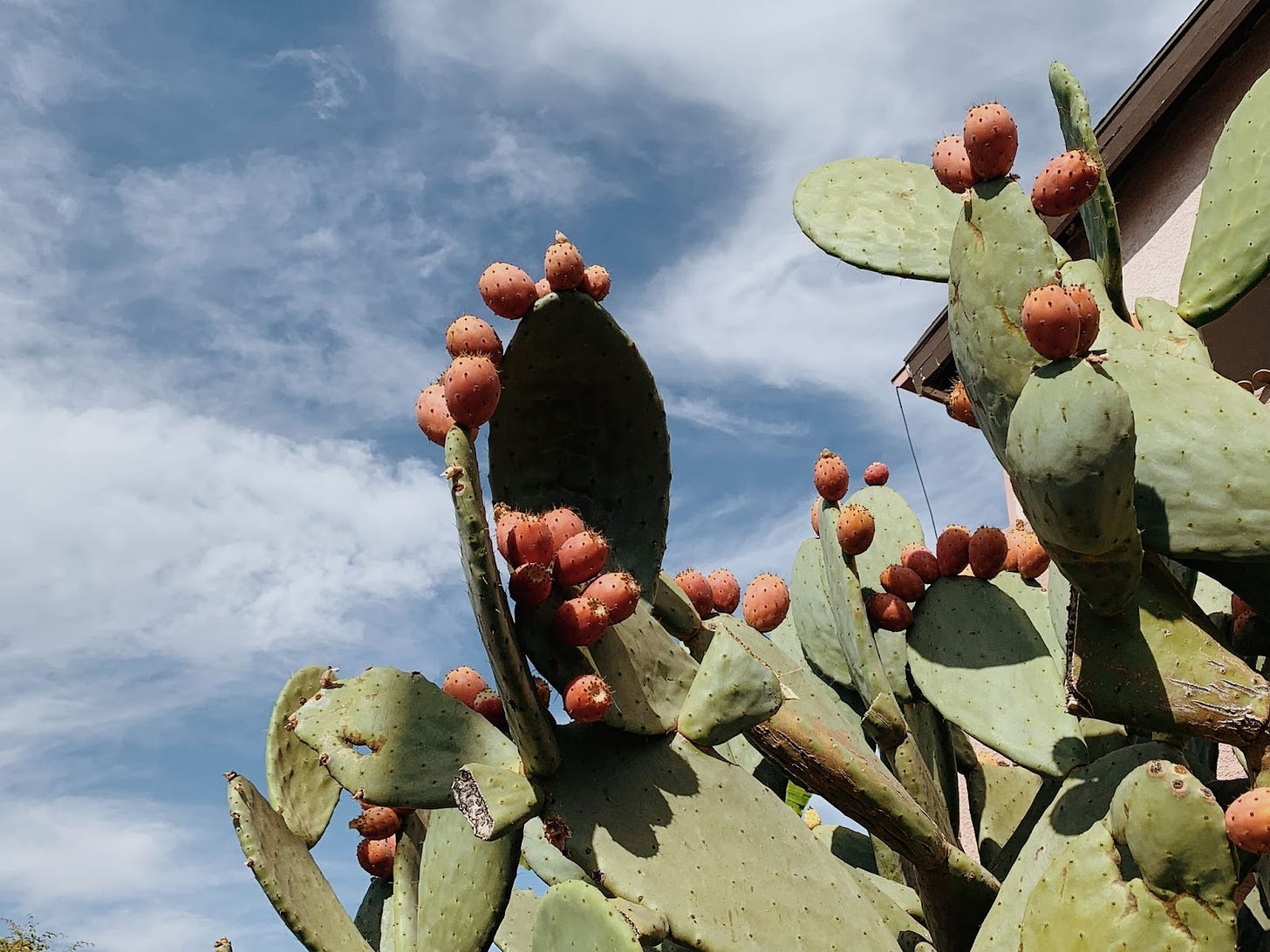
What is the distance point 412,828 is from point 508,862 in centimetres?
77

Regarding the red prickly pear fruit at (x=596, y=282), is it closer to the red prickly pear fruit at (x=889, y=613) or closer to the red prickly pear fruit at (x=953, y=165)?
the red prickly pear fruit at (x=953, y=165)

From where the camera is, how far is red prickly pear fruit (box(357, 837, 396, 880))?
128 inches

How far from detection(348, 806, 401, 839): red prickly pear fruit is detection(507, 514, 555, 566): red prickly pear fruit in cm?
115

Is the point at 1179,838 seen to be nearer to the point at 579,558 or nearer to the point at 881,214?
the point at 579,558

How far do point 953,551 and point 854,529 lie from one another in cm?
40

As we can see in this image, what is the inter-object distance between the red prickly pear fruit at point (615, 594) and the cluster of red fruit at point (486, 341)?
376mm

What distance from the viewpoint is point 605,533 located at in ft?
8.79

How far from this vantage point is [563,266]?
2404 millimetres

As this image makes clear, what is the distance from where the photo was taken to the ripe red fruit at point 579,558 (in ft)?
7.52

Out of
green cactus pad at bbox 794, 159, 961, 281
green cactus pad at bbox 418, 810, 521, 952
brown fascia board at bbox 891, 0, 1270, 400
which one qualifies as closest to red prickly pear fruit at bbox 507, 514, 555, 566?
green cactus pad at bbox 418, 810, 521, 952

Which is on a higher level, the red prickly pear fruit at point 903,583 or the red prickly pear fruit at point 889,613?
the red prickly pear fruit at point 903,583

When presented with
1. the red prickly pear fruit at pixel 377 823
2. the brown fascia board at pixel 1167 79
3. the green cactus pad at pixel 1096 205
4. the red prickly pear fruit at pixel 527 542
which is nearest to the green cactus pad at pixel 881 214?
the green cactus pad at pixel 1096 205

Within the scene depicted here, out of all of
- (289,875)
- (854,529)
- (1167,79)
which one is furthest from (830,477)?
(1167,79)

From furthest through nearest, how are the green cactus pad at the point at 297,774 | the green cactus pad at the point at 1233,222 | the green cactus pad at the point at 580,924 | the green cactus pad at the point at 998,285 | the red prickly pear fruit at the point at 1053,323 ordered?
the green cactus pad at the point at 297,774 → the green cactus pad at the point at 1233,222 → the green cactus pad at the point at 998,285 → the red prickly pear fruit at the point at 1053,323 → the green cactus pad at the point at 580,924
